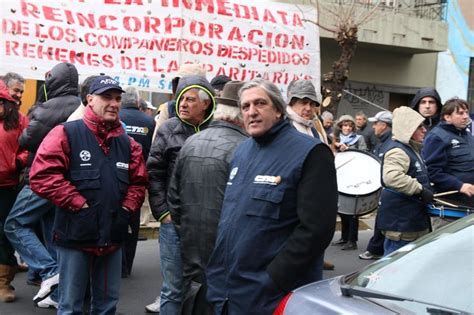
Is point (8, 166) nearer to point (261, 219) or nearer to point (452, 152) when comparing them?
point (261, 219)

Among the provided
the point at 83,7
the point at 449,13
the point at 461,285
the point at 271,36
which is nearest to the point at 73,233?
the point at 461,285

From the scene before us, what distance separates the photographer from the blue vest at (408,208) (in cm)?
557

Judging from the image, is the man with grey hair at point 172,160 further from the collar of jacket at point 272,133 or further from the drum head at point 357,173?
the drum head at point 357,173

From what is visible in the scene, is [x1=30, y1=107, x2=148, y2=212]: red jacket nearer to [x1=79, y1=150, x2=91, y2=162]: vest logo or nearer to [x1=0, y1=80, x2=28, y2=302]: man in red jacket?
[x1=79, y1=150, x2=91, y2=162]: vest logo

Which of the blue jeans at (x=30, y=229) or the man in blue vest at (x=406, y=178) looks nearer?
the man in blue vest at (x=406, y=178)

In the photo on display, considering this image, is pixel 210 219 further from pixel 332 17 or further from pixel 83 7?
pixel 332 17

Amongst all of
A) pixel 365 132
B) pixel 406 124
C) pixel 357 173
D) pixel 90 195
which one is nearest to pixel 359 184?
pixel 357 173

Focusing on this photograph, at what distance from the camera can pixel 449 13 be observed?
19594 mm

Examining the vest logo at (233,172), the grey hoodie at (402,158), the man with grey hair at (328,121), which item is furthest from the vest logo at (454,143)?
the man with grey hair at (328,121)

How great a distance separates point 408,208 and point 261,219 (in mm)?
2583

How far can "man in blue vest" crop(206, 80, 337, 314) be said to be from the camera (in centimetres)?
335

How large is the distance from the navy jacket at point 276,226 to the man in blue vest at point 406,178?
215cm

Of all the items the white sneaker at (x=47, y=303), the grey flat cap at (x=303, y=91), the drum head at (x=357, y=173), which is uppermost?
the grey flat cap at (x=303, y=91)

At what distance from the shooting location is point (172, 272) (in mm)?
4809
